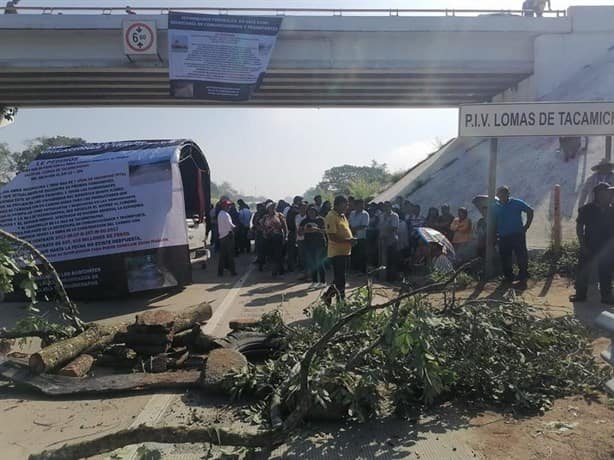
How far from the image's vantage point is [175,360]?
522 cm

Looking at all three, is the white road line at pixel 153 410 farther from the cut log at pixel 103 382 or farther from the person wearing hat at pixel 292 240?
the person wearing hat at pixel 292 240

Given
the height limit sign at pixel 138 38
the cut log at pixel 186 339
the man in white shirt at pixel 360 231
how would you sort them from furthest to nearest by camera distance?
the height limit sign at pixel 138 38 → the man in white shirt at pixel 360 231 → the cut log at pixel 186 339

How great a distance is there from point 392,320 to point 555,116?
7098mm

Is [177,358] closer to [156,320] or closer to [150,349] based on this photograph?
[150,349]

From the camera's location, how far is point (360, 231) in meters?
11.2

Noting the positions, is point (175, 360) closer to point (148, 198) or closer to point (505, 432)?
point (505, 432)

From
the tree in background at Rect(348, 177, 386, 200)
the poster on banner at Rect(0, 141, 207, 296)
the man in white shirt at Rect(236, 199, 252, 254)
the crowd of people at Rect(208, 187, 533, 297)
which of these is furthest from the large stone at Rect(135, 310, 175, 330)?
the tree in background at Rect(348, 177, 386, 200)

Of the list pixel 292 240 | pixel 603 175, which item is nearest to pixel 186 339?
pixel 292 240

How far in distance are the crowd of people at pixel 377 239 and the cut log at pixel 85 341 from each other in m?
2.20

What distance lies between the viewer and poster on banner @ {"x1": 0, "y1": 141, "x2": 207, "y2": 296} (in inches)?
338

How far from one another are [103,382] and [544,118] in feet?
26.6

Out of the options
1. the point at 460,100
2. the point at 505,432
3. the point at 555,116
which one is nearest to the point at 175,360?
the point at 505,432

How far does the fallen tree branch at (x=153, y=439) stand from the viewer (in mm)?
2912

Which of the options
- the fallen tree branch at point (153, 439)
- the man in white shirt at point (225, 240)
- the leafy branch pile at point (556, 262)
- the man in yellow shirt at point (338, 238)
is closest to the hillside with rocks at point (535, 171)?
the leafy branch pile at point (556, 262)
